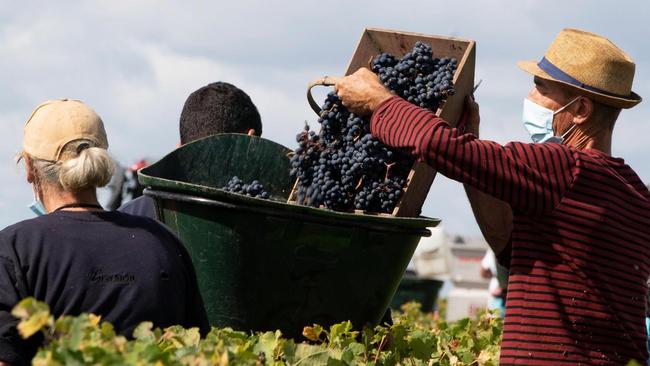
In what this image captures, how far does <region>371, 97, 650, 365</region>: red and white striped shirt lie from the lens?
11.3 feet

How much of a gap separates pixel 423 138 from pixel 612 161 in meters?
0.62

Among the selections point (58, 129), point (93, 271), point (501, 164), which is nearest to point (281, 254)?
point (93, 271)

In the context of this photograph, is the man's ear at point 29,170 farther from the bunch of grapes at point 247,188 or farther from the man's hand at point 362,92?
the man's hand at point 362,92

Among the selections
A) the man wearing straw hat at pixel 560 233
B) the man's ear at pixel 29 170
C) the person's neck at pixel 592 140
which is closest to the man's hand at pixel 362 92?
the man wearing straw hat at pixel 560 233

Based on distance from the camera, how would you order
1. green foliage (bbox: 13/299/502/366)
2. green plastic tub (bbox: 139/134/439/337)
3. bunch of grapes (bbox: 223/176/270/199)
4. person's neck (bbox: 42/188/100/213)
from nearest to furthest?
green foliage (bbox: 13/299/502/366)
person's neck (bbox: 42/188/100/213)
green plastic tub (bbox: 139/134/439/337)
bunch of grapes (bbox: 223/176/270/199)

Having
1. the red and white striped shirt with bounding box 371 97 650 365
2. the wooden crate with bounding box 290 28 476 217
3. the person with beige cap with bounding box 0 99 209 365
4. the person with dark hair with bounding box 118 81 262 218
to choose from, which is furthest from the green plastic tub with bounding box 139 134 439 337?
the person with dark hair with bounding box 118 81 262 218

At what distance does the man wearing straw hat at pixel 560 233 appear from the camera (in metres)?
3.46

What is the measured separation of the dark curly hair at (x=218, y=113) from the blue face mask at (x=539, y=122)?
1674 mm

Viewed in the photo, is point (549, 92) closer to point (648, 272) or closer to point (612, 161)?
point (612, 161)

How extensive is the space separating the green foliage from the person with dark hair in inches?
46.5

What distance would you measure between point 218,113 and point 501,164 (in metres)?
2.10

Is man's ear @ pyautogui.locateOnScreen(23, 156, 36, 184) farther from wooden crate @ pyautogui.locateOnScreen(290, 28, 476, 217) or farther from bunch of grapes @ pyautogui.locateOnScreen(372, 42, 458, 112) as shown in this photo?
bunch of grapes @ pyautogui.locateOnScreen(372, 42, 458, 112)

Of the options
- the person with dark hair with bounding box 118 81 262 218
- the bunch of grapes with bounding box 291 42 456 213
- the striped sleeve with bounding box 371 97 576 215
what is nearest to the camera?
the striped sleeve with bounding box 371 97 576 215

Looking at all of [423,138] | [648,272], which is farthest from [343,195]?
[648,272]
